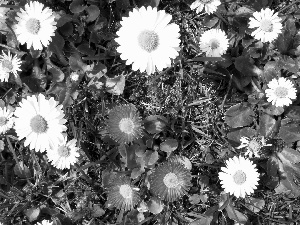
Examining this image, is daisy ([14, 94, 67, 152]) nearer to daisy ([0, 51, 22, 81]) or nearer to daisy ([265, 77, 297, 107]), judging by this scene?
daisy ([0, 51, 22, 81])

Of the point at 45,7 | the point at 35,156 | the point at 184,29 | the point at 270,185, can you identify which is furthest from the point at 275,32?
the point at 35,156

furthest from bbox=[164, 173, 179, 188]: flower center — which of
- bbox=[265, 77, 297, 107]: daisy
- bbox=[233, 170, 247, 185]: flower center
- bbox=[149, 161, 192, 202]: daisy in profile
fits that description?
bbox=[265, 77, 297, 107]: daisy

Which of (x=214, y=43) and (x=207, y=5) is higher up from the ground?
(x=207, y=5)

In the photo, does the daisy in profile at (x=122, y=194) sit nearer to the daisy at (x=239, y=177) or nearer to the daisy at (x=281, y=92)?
the daisy at (x=239, y=177)

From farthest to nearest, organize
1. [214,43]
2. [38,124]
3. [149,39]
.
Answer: [214,43] < [38,124] < [149,39]

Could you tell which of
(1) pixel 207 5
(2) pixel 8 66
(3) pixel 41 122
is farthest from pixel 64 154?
(1) pixel 207 5

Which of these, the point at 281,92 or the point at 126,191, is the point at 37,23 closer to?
the point at 126,191
